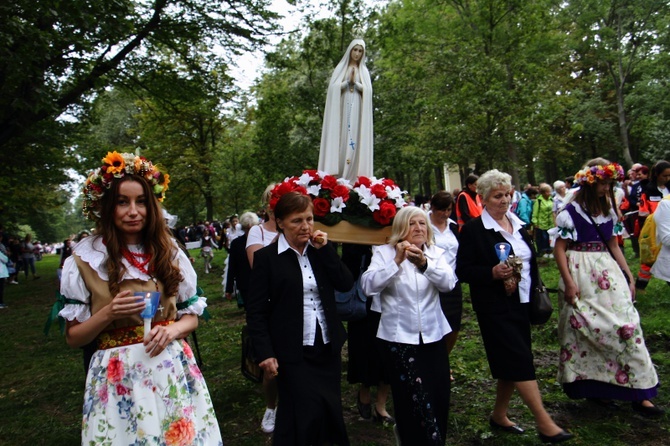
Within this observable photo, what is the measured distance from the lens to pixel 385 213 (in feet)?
15.7

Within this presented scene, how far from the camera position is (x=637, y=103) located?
30266mm

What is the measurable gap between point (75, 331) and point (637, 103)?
3432cm

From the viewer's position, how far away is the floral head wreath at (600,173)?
492 cm

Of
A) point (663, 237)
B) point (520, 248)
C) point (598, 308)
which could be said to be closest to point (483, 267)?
point (520, 248)

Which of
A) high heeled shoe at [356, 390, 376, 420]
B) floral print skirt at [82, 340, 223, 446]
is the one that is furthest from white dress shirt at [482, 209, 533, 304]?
floral print skirt at [82, 340, 223, 446]

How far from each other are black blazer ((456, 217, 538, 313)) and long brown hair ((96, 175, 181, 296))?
2533mm

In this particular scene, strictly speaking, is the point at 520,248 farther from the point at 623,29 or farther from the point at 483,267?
the point at 623,29

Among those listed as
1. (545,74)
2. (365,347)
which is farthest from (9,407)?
(545,74)

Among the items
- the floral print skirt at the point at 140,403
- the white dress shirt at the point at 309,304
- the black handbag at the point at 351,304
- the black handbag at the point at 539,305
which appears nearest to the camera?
the floral print skirt at the point at 140,403

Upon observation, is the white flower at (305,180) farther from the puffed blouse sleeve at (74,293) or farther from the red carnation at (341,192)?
the puffed blouse sleeve at (74,293)

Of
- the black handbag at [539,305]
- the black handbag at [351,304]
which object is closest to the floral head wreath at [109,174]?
the black handbag at [351,304]

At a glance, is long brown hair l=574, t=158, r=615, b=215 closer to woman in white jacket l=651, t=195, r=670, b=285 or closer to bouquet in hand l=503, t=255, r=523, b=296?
bouquet in hand l=503, t=255, r=523, b=296

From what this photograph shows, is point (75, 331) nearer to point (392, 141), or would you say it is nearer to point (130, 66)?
point (130, 66)

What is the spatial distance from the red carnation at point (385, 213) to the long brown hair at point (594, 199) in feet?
6.13
